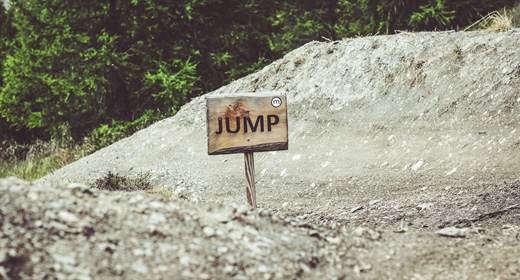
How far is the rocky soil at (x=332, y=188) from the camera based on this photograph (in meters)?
2.88

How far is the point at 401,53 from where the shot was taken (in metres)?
9.43

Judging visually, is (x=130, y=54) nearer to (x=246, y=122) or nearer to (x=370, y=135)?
(x=370, y=135)

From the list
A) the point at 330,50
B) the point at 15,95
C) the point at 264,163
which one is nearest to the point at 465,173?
the point at 264,163

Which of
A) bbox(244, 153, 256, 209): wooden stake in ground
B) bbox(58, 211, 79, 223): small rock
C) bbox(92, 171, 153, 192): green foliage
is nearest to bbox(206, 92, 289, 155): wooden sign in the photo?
bbox(244, 153, 256, 209): wooden stake in ground

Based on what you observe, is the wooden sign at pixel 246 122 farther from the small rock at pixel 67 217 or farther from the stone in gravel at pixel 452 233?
the small rock at pixel 67 217

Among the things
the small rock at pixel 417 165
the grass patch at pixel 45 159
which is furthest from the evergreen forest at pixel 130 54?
the small rock at pixel 417 165

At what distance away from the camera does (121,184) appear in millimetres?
7559

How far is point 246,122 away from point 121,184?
3.33 m

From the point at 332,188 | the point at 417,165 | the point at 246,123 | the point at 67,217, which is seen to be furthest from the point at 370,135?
the point at 67,217

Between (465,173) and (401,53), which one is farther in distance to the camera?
(401,53)

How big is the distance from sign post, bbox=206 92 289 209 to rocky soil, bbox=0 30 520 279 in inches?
34.5

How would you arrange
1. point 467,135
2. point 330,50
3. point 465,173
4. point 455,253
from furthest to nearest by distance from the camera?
point 330,50 → point 467,135 → point 465,173 → point 455,253

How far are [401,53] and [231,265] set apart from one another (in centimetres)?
746

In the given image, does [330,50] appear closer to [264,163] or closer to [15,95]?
[264,163]
